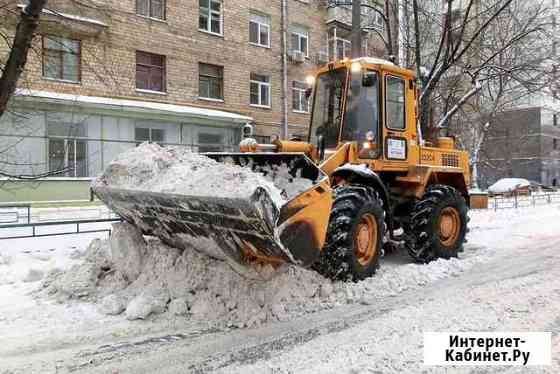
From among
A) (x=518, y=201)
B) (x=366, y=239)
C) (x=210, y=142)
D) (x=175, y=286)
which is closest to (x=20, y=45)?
(x=175, y=286)

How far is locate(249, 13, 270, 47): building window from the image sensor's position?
20.2m

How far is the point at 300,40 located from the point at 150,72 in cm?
833

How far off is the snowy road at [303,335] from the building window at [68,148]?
9.67 m

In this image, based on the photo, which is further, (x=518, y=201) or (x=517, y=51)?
(x=518, y=201)

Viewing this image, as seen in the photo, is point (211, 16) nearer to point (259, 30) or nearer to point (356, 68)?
point (259, 30)

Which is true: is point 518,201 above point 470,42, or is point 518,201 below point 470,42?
below

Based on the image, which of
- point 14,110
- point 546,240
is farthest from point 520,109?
point 14,110

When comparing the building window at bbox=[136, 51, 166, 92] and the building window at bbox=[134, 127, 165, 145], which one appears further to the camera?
the building window at bbox=[136, 51, 166, 92]

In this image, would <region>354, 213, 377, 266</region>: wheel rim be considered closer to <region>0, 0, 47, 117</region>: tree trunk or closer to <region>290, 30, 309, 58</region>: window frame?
<region>0, 0, 47, 117</region>: tree trunk

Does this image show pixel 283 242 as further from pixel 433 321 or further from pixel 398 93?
pixel 398 93

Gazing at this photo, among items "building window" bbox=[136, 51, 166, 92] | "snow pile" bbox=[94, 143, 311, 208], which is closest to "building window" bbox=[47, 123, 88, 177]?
"building window" bbox=[136, 51, 166, 92]

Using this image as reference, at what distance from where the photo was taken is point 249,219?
3.67m

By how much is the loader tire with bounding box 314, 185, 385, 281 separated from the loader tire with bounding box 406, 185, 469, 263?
1.08 m

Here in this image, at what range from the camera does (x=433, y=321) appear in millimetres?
4273
